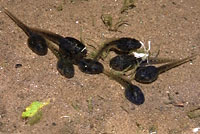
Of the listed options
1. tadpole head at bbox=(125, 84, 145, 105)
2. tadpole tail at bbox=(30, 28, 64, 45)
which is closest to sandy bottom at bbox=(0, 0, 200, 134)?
tadpole head at bbox=(125, 84, 145, 105)

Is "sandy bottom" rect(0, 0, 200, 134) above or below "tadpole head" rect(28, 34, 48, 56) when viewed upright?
below

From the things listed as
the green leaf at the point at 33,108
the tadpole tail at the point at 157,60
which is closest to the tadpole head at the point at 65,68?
the green leaf at the point at 33,108

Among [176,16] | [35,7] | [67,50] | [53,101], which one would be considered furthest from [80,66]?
[176,16]

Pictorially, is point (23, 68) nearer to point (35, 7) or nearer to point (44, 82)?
point (44, 82)

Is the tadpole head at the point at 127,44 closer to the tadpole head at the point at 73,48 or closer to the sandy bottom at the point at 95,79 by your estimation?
the sandy bottom at the point at 95,79

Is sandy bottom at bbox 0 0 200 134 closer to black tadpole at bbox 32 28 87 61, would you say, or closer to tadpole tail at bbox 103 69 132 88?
tadpole tail at bbox 103 69 132 88

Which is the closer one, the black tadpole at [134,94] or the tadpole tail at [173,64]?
the black tadpole at [134,94]

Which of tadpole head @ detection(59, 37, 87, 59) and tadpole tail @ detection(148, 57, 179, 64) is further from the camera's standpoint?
tadpole tail @ detection(148, 57, 179, 64)
